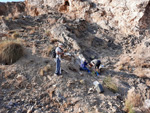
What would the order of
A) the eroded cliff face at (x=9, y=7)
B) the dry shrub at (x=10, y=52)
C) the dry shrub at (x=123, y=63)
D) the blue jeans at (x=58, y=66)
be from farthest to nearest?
the eroded cliff face at (x=9, y=7) → the dry shrub at (x=123, y=63) → the dry shrub at (x=10, y=52) → the blue jeans at (x=58, y=66)

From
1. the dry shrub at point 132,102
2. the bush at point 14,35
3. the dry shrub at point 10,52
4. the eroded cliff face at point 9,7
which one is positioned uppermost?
the eroded cliff face at point 9,7

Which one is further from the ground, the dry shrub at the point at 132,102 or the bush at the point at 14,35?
the bush at the point at 14,35

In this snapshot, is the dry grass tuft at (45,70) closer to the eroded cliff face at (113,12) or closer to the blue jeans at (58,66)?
the blue jeans at (58,66)

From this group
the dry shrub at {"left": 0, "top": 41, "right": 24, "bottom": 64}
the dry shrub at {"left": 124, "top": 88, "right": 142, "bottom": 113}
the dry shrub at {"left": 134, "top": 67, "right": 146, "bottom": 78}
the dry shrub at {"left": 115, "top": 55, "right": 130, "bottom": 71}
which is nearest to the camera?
the dry shrub at {"left": 124, "top": 88, "right": 142, "bottom": 113}

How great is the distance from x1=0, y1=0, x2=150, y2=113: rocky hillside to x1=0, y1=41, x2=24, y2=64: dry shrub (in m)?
0.03

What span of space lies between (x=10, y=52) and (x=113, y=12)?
7788 millimetres

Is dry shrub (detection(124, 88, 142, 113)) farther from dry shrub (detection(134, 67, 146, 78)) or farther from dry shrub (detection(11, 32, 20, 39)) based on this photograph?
dry shrub (detection(11, 32, 20, 39))

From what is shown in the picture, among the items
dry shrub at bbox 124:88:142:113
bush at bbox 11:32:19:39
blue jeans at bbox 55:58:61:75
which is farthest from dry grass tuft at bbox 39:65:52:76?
bush at bbox 11:32:19:39

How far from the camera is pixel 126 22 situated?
8.80 m

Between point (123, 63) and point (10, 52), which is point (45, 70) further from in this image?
point (123, 63)

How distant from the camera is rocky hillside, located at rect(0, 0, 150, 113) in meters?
3.61

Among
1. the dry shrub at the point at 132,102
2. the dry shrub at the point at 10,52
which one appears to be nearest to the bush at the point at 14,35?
the dry shrub at the point at 10,52

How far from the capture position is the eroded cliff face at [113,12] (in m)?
8.31

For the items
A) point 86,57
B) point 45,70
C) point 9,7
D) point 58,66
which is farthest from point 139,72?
point 9,7
